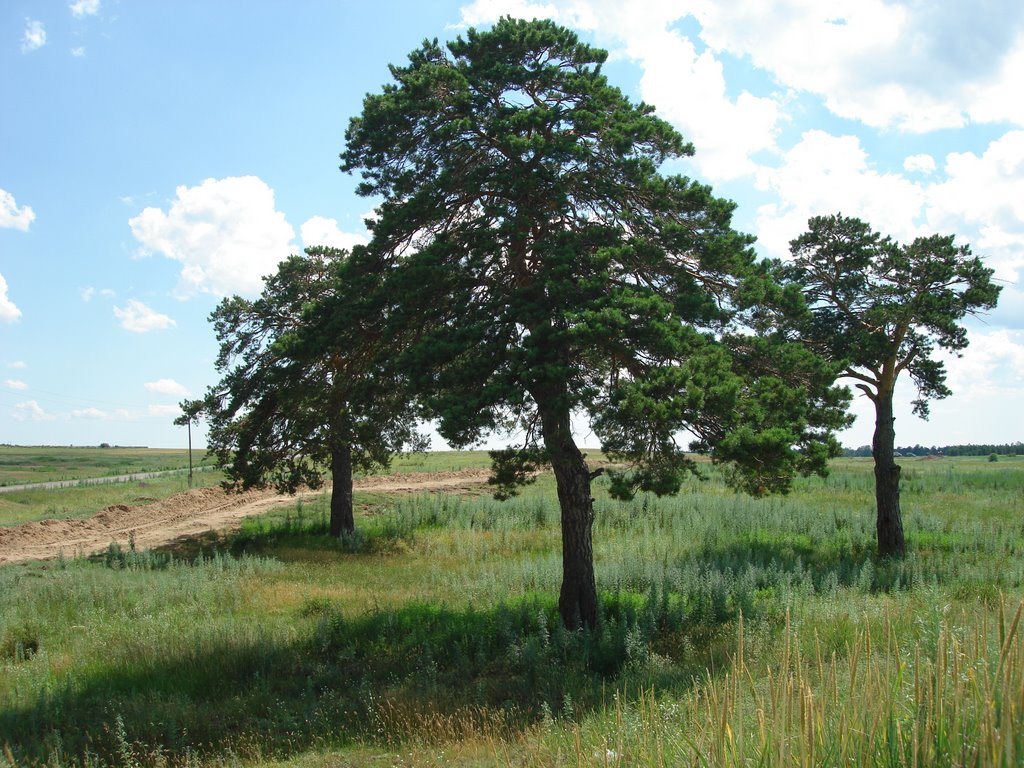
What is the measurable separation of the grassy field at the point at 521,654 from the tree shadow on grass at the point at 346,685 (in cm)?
5

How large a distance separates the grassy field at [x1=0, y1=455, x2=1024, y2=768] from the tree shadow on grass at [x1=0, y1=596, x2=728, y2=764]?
1.9 inches

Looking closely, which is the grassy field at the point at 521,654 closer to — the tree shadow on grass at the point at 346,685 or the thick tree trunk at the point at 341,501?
the tree shadow on grass at the point at 346,685

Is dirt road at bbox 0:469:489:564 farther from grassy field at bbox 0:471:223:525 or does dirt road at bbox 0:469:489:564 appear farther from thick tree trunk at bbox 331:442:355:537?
thick tree trunk at bbox 331:442:355:537

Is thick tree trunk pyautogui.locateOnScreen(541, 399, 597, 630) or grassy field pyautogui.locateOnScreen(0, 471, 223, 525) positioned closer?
thick tree trunk pyautogui.locateOnScreen(541, 399, 597, 630)

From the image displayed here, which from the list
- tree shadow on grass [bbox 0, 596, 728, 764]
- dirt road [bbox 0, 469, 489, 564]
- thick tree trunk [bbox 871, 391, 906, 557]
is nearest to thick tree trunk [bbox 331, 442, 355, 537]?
dirt road [bbox 0, 469, 489, 564]

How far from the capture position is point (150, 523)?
28.6 meters

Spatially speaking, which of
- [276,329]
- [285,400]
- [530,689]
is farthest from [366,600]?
[276,329]

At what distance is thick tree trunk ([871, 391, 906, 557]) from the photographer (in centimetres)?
1869

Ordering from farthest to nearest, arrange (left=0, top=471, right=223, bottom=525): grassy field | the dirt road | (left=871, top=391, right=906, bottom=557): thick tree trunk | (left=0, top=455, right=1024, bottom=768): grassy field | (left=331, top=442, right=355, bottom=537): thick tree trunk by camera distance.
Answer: (left=0, top=471, right=223, bottom=525): grassy field < (left=331, top=442, right=355, bottom=537): thick tree trunk < the dirt road < (left=871, top=391, right=906, bottom=557): thick tree trunk < (left=0, top=455, right=1024, bottom=768): grassy field

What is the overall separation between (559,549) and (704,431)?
1186 centimetres

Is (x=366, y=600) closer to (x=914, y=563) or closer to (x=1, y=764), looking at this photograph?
(x=1, y=764)

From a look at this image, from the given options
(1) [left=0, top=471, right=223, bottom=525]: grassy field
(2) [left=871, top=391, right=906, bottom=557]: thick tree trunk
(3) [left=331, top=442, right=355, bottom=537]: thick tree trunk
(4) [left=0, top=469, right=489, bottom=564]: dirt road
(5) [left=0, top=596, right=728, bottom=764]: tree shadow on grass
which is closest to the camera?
(5) [left=0, top=596, right=728, bottom=764]: tree shadow on grass

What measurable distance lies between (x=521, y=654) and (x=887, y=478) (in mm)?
12054

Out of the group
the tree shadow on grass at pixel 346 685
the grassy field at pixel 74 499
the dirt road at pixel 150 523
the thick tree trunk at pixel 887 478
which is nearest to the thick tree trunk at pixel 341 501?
the dirt road at pixel 150 523
